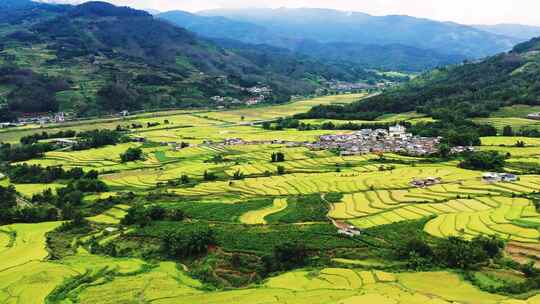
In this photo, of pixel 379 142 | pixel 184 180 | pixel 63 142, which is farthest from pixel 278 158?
pixel 63 142

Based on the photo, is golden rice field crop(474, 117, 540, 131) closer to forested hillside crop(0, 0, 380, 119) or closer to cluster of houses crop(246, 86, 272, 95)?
forested hillside crop(0, 0, 380, 119)

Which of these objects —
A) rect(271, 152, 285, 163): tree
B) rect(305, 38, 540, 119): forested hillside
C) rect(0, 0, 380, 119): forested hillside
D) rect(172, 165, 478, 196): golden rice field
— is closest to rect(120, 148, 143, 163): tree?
rect(172, 165, 478, 196): golden rice field

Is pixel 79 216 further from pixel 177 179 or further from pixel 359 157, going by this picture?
pixel 359 157

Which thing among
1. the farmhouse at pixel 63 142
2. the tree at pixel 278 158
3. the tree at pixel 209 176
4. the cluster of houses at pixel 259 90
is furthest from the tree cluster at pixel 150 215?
the cluster of houses at pixel 259 90

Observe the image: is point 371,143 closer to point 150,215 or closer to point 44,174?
point 150,215

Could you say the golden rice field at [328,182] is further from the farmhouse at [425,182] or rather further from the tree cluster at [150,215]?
the tree cluster at [150,215]
